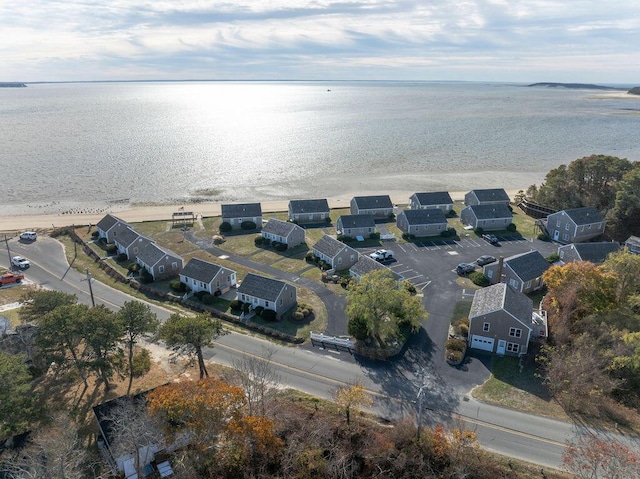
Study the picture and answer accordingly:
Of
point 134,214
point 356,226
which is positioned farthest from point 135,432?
point 134,214

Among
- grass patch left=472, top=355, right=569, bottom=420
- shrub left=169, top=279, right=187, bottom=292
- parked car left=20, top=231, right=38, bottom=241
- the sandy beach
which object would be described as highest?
grass patch left=472, top=355, right=569, bottom=420

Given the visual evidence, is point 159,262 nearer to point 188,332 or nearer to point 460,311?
point 188,332

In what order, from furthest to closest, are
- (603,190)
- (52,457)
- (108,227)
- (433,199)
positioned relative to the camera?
1. (433,199)
2. (603,190)
3. (108,227)
4. (52,457)

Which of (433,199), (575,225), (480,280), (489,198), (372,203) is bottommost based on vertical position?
(480,280)

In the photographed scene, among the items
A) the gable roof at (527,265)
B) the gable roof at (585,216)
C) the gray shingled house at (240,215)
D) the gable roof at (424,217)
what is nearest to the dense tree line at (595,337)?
the gable roof at (527,265)

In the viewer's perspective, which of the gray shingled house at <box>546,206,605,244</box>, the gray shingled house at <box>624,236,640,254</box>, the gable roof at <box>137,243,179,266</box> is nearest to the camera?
the gable roof at <box>137,243,179,266</box>

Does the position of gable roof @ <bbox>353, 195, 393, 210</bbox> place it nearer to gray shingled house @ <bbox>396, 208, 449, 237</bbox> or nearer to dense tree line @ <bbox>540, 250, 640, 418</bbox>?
gray shingled house @ <bbox>396, 208, 449, 237</bbox>

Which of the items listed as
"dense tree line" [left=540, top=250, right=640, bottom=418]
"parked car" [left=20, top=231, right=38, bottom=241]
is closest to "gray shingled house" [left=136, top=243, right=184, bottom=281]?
"parked car" [left=20, top=231, right=38, bottom=241]
